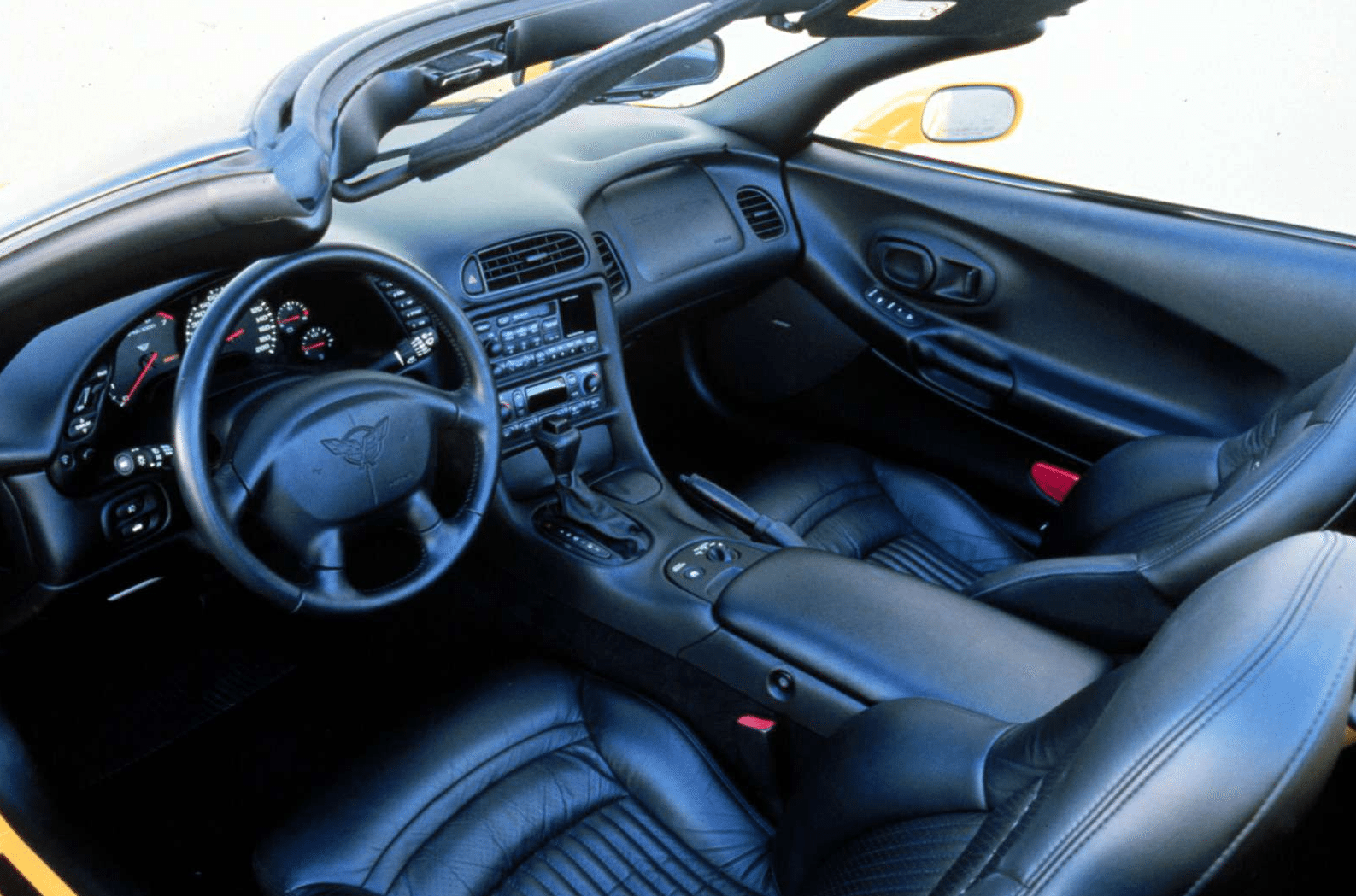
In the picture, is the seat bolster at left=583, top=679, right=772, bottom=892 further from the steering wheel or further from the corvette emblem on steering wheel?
the corvette emblem on steering wheel

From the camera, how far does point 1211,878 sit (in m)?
0.61

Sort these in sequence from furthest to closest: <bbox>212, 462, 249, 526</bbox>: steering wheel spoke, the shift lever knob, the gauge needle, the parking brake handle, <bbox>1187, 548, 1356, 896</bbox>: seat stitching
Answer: the parking brake handle
the shift lever knob
the gauge needle
<bbox>212, 462, 249, 526</bbox>: steering wheel spoke
<bbox>1187, 548, 1356, 896</bbox>: seat stitching

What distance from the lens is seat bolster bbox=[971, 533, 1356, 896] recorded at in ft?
2.00

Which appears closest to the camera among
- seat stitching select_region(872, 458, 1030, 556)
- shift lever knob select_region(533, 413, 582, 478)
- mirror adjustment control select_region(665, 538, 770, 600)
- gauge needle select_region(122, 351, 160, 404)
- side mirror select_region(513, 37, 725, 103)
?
gauge needle select_region(122, 351, 160, 404)

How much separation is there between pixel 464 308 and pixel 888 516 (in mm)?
996

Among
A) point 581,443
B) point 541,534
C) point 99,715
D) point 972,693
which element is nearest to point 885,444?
point 581,443

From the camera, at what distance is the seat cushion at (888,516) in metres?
2.15

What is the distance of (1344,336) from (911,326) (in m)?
0.88

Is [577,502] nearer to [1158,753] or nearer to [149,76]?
[1158,753]

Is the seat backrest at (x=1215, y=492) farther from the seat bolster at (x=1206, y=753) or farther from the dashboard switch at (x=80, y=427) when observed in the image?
the dashboard switch at (x=80, y=427)

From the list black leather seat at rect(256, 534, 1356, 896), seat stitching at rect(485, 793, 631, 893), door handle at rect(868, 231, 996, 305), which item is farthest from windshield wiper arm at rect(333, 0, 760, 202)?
door handle at rect(868, 231, 996, 305)

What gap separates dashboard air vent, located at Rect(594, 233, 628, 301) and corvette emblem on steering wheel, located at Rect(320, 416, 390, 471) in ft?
2.88

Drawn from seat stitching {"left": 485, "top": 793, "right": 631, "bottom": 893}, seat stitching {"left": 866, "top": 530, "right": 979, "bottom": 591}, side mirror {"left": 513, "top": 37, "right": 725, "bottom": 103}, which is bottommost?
seat stitching {"left": 866, "top": 530, "right": 979, "bottom": 591}

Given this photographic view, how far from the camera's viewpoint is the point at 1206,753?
2.06 feet
